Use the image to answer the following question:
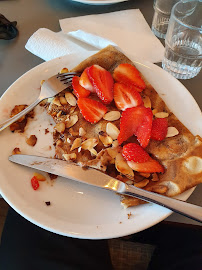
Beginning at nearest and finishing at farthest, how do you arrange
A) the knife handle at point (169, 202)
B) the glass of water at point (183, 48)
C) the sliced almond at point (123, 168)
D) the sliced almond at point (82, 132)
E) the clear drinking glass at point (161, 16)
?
the knife handle at point (169, 202) < the sliced almond at point (123, 168) < the sliced almond at point (82, 132) < the glass of water at point (183, 48) < the clear drinking glass at point (161, 16)

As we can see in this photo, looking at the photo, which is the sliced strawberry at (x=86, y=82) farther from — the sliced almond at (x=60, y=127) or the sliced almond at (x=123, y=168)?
the sliced almond at (x=123, y=168)

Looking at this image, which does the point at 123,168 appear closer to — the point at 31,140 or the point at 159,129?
the point at 159,129

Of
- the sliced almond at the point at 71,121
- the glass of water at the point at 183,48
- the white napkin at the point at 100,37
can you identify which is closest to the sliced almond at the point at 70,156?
the sliced almond at the point at 71,121

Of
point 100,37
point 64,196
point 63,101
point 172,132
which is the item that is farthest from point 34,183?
point 100,37

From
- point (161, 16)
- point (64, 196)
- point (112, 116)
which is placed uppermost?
point (161, 16)

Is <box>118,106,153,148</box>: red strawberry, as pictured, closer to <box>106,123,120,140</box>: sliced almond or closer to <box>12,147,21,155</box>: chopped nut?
<box>106,123,120,140</box>: sliced almond
